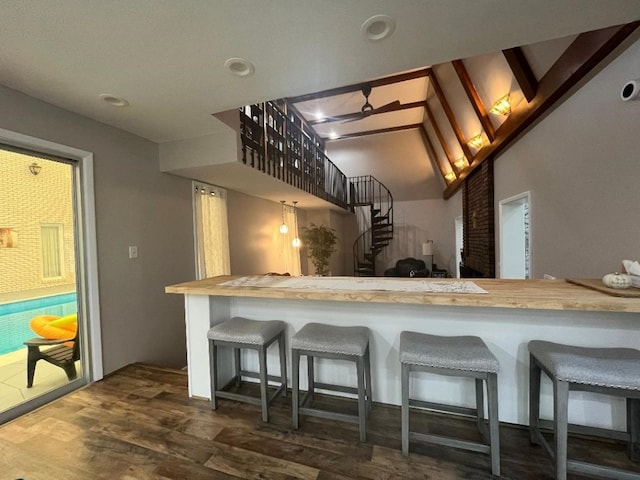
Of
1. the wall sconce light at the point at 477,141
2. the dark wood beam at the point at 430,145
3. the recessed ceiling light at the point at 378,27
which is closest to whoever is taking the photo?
the recessed ceiling light at the point at 378,27

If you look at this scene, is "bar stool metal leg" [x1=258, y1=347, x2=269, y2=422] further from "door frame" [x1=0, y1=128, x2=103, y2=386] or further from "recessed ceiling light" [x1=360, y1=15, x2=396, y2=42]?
"recessed ceiling light" [x1=360, y1=15, x2=396, y2=42]

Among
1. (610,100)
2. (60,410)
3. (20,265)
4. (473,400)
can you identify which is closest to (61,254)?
(20,265)

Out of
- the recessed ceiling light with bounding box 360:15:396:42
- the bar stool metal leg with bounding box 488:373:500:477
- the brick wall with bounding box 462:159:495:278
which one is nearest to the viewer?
the bar stool metal leg with bounding box 488:373:500:477

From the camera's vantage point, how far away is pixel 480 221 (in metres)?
4.43

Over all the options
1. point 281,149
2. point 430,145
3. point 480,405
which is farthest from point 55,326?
point 430,145

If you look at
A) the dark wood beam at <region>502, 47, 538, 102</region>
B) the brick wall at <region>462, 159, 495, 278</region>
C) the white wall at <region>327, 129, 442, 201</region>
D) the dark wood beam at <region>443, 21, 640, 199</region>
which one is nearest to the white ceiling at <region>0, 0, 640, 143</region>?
the dark wood beam at <region>443, 21, 640, 199</region>

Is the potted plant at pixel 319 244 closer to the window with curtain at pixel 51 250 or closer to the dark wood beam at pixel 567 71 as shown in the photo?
the dark wood beam at pixel 567 71

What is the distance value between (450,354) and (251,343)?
4.04 ft

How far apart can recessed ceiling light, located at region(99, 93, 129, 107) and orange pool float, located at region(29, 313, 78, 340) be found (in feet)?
6.28

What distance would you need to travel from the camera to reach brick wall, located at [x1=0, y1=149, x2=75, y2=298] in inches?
75.5

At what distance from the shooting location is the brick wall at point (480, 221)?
3.93 m

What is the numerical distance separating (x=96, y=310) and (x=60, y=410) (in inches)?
30.5

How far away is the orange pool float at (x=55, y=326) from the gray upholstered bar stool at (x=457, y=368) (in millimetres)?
2892

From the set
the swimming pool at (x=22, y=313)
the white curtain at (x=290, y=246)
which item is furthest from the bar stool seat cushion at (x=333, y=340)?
the white curtain at (x=290, y=246)
